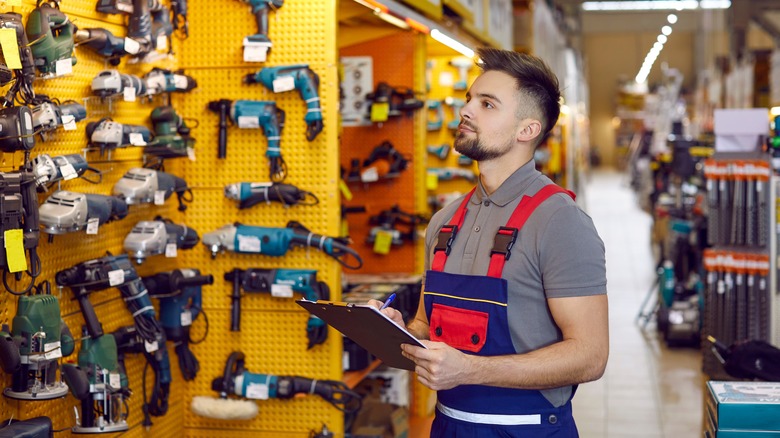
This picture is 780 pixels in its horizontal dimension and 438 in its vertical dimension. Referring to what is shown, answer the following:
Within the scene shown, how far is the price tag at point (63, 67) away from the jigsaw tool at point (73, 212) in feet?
1.32

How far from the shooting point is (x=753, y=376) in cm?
425

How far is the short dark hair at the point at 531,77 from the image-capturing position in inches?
95.5

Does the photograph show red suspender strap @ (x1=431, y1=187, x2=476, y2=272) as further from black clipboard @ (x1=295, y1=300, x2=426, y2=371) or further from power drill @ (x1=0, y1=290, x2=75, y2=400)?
power drill @ (x1=0, y1=290, x2=75, y2=400)

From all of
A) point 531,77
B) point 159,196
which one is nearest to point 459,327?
point 531,77

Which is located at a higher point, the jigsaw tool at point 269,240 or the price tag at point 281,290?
the jigsaw tool at point 269,240

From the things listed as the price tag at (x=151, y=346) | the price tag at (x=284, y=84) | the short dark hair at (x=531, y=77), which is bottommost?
the price tag at (x=151, y=346)

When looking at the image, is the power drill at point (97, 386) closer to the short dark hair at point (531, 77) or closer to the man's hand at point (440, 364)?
the man's hand at point (440, 364)

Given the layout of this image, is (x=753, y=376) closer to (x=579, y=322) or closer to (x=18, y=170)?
(x=579, y=322)

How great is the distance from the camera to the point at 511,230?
92.1 inches

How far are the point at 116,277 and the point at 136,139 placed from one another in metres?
0.54

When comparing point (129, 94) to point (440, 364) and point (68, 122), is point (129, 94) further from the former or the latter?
point (440, 364)

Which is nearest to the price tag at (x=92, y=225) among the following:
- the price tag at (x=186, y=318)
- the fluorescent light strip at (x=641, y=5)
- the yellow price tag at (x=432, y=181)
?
the price tag at (x=186, y=318)

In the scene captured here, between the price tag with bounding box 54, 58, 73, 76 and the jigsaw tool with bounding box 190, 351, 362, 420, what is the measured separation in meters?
1.70

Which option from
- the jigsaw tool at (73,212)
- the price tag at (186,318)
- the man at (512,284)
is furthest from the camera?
the price tag at (186,318)
